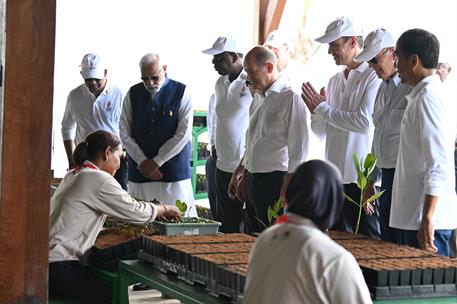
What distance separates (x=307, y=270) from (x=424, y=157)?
1591 millimetres

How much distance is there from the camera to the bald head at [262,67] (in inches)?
194


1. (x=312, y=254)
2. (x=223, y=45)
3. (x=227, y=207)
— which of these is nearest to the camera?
(x=312, y=254)

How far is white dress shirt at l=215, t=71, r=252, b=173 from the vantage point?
5.93 metres

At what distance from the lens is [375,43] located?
14.3ft

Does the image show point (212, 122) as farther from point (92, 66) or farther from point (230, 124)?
point (92, 66)

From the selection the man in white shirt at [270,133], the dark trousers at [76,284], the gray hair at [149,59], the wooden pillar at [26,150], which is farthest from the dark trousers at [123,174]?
the wooden pillar at [26,150]

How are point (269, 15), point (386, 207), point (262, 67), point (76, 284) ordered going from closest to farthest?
point (76, 284) < point (386, 207) < point (262, 67) < point (269, 15)

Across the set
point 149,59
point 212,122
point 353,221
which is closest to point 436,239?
point 353,221

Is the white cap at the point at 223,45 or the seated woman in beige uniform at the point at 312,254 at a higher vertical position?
the white cap at the point at 223,45

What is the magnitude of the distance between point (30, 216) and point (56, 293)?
52cm

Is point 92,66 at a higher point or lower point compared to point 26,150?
higher

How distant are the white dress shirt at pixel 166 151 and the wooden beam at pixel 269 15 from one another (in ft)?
14.9

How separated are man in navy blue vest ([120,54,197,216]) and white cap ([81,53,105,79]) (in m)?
0.56

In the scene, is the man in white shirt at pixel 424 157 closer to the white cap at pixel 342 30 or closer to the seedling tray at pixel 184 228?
the seedling tray at pixel 184 228
